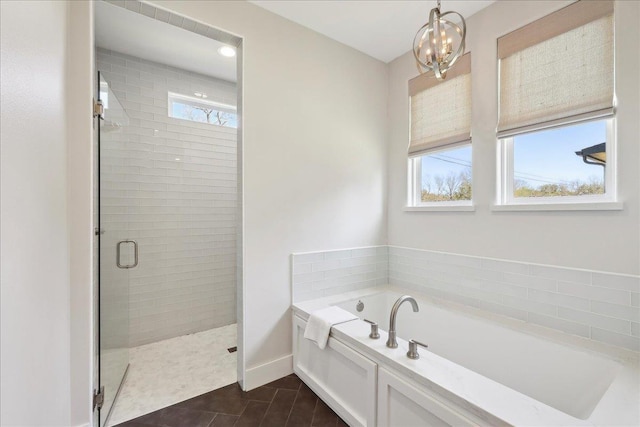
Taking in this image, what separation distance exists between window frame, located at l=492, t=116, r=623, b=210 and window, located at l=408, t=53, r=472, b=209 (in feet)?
0.88

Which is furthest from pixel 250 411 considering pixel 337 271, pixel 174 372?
pixel 337 271

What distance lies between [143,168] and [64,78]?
1.48m

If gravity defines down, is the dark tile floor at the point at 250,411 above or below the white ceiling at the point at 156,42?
below

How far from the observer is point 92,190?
66.1 inches

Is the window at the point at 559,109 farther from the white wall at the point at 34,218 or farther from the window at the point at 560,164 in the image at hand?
the white wall at the point at 34,218

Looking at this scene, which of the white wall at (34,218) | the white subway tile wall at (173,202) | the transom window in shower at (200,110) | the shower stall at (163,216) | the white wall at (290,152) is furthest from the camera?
the transom window in shower at (200,110)

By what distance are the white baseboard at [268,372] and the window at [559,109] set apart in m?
2.20

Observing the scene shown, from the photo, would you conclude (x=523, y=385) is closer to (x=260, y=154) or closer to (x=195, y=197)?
(x=260, y=154)

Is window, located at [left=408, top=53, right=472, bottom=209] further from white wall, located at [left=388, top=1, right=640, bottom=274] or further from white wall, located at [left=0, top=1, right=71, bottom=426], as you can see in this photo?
white wall, located at [left=0, top=1, right=71, bottom=426]

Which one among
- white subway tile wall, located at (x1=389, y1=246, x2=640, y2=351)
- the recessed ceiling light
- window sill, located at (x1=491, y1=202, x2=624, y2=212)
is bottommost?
white subway tile wall, located at (x1=389, y1=246, x2=640, y2=351)

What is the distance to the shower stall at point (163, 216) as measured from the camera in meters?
2.12

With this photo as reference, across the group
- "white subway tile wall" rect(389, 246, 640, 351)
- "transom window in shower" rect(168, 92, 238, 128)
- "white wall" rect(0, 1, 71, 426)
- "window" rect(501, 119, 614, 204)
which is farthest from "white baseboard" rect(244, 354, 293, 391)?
"transom window in shower" rect(168, 92, 238, 128)

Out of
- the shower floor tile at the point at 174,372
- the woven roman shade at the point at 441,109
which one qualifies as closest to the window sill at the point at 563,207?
the woven roman shade at the point at 441,109

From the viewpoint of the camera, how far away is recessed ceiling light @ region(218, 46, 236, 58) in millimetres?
2721
